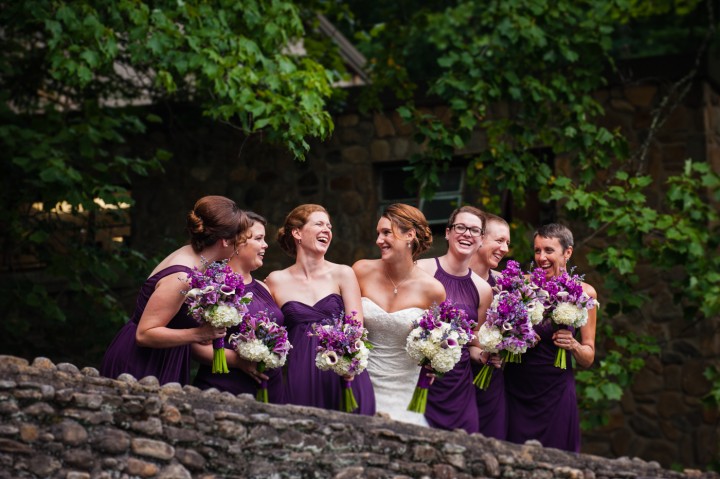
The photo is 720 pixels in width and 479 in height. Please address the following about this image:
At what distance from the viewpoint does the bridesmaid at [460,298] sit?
661cm

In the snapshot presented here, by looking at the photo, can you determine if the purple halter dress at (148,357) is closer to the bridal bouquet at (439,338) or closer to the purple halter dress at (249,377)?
the purple halter dress at (249,377)

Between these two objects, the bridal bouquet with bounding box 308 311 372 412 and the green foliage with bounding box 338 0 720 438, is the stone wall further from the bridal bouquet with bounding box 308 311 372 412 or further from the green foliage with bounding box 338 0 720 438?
the green foliage with bounding box 338 0 720 438

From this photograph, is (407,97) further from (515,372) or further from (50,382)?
(50,382)

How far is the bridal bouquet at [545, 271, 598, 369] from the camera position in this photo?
653 centimetres

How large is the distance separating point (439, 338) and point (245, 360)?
99 cm

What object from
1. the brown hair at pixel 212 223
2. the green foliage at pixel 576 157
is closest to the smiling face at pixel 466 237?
the brown hair at pixel 212 223

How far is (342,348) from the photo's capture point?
19.8 ft

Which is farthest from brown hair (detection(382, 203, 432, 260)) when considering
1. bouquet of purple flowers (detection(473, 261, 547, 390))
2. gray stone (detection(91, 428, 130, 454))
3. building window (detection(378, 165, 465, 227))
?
building window (detection(378, 165, 465, 227))

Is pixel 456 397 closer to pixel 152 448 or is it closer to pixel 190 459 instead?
pixel 190 459

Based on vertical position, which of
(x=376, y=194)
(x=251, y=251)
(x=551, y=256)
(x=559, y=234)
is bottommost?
(x=251, y=251)

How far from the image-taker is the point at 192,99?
11.9 metres

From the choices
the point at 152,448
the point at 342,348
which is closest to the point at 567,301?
the point at 342,348

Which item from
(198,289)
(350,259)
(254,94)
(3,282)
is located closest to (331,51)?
(350,259)

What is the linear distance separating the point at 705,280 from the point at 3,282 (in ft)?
19.6
